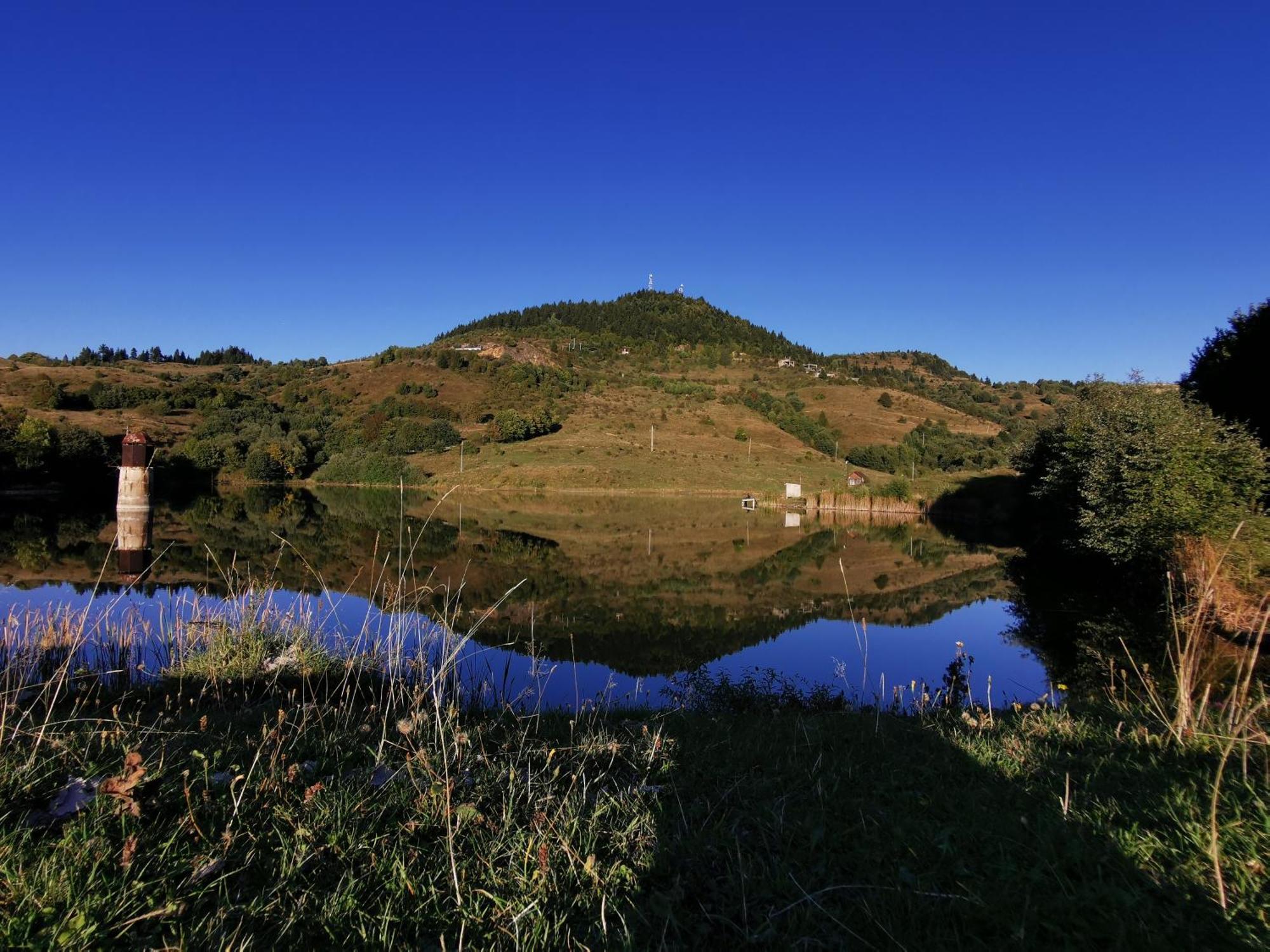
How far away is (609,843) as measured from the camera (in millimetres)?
3320

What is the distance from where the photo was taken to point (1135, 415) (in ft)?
76.7

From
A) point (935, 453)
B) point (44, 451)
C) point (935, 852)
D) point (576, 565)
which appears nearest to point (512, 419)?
point (44, 451)

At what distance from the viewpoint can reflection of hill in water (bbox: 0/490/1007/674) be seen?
577 inches

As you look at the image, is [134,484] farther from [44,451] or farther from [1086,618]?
[1086,618]

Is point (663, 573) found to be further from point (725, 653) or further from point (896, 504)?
point (896, 504)

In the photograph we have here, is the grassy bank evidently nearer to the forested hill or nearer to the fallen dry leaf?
the fallen dry leaf

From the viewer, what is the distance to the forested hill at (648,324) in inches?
6437

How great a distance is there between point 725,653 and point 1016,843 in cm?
1008

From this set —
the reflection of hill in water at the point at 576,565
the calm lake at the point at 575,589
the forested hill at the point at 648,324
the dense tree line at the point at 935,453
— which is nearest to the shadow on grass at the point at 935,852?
the calm lake at the point at 575,589

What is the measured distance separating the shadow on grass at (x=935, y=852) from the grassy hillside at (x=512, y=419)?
5081 cm

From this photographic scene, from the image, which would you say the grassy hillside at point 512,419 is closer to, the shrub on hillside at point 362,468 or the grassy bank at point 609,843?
the shrub on hillside at point 362,468

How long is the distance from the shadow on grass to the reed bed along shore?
0.01 m

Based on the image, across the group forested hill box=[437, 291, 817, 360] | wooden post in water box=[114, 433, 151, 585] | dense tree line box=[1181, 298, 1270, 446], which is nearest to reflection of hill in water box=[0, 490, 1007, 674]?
wooden post in water box=[114, 433, 151, 585]

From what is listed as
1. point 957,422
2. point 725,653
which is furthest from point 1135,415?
point 957,422
